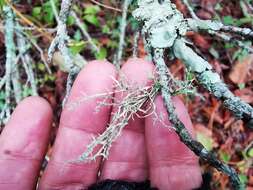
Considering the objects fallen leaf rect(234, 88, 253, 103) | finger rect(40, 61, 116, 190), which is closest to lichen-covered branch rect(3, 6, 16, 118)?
finger rect(40, 61, 116, 190)

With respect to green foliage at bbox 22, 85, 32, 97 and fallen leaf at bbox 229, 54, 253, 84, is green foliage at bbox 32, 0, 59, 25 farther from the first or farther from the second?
fallen leaf at bbox 229, 54, 253, 84

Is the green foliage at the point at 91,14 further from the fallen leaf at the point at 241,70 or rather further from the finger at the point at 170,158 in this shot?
the finger at the point at 170,158

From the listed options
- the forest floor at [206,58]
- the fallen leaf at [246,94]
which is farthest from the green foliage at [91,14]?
the fallen leaf at [246,94]

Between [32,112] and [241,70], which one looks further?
[241,70]

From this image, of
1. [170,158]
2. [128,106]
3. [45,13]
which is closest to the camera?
[128,106]

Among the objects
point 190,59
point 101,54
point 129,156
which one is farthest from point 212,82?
point 101,54

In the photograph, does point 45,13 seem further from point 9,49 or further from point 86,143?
point 86,143

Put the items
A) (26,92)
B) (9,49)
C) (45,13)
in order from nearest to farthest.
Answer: (9,49) → (26,92) → (45,13)
